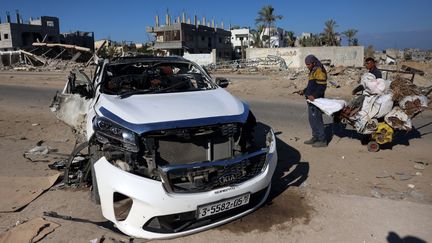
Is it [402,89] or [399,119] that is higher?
[402,89]

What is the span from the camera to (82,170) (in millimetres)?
5082

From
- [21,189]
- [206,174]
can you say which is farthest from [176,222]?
[21,189]

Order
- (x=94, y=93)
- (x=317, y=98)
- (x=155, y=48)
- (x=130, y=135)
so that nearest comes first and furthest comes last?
(x=130, y=135), (x=94, y=93), (x=317, y=98), (x=155, y=48)

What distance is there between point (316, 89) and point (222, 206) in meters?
3.91

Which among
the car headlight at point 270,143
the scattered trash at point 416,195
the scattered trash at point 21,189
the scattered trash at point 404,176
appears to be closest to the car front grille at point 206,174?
the car headlight at point 270,143

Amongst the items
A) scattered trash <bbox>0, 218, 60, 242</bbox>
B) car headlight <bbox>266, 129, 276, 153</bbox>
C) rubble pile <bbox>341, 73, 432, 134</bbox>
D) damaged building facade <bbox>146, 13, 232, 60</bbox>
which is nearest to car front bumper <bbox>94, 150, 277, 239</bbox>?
car headlight <bbox>266, 129, 276, 153</bbox>

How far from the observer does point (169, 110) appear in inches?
151

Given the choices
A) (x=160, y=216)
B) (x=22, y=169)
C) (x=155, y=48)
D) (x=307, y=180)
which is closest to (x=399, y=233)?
(x=307, y=180)

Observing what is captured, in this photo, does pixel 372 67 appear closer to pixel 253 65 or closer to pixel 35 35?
pixel 253 65

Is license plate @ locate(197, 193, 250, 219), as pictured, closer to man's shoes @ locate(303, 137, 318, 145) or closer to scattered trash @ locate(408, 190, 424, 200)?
scattered trash @ locate(408, 190, 424, 200)

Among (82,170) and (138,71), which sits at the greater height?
(138,71)

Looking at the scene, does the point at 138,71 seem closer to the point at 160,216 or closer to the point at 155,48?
the point at 160,216

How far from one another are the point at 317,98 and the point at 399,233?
3.34 meters

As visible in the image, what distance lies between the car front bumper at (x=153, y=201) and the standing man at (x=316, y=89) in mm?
3430
